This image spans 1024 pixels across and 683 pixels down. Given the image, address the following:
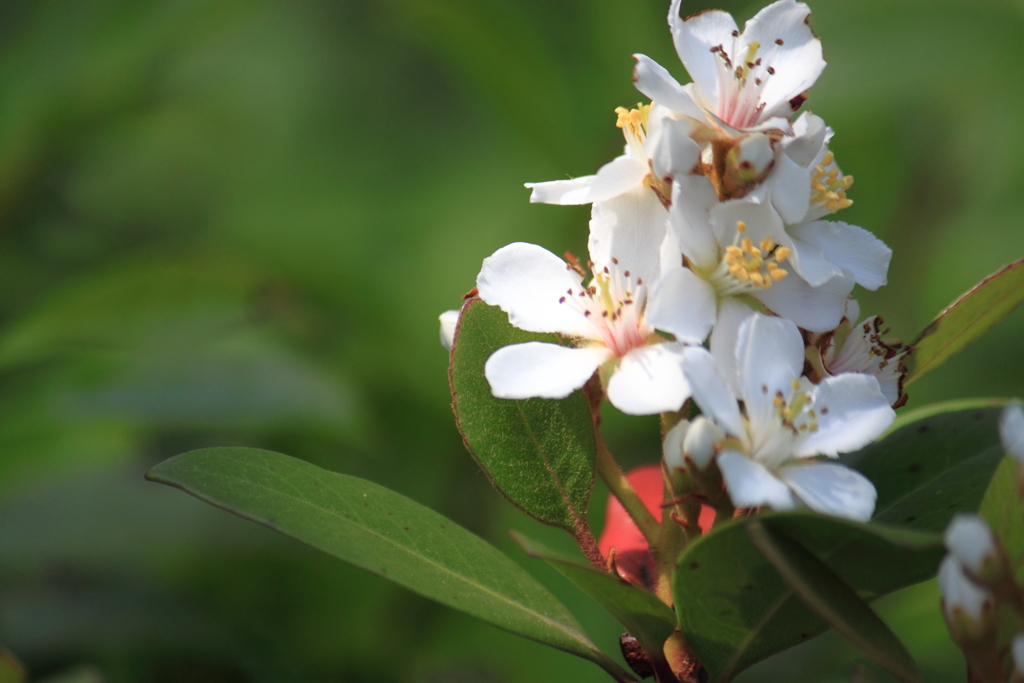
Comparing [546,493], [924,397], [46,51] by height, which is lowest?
[924,397]

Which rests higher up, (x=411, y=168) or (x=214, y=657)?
(x=411, y=168)

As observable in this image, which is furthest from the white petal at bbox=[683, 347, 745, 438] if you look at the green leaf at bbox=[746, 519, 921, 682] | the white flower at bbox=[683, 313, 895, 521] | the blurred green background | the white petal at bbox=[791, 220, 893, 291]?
the blurred green background

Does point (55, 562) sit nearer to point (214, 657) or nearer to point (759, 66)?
point (214, 657)

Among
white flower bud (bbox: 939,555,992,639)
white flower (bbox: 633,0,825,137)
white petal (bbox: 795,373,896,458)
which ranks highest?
white flower (bbox: 633,0,825,137)

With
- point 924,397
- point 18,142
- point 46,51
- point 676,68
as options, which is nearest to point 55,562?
point 18,142

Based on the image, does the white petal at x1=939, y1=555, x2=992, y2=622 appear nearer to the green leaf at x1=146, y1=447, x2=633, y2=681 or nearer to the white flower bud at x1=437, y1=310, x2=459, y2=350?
the green leaf at x1=146, y1=447, x2=633, y2=681

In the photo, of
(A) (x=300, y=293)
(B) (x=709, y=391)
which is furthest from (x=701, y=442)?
(A) (x=300, y=293)
